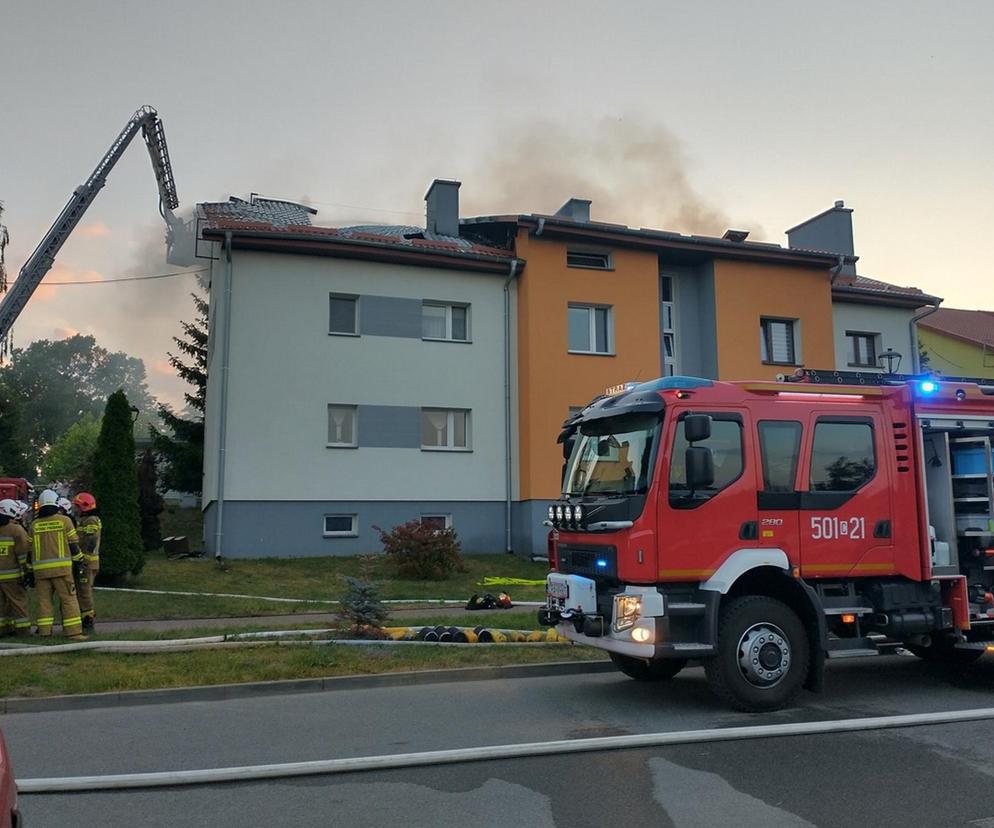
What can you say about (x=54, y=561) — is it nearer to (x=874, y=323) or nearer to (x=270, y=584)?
(x=270, y=584)

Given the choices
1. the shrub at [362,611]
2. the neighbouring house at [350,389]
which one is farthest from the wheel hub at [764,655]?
the neighbouring house at [350,389]

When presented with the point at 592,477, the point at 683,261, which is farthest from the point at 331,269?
the point at 592,477

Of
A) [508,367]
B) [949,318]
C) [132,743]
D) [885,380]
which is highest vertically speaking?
[949,318]

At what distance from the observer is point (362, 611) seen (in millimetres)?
10531

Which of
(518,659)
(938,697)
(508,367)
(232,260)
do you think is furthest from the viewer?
(508,367)

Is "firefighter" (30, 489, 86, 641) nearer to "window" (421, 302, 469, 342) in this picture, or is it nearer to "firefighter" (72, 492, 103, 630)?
"firefighter" (72, 492, 103, 630)

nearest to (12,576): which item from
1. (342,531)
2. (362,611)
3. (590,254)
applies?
(362,611)

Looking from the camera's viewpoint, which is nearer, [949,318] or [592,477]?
[592,477]

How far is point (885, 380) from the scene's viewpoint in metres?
8.47

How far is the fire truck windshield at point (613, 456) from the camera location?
24.5 ft

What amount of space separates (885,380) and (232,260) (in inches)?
635

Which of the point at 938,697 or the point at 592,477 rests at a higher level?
the point at 592,477

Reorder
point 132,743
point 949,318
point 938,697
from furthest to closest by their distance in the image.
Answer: point 949,318, point 938,697, point 132,743

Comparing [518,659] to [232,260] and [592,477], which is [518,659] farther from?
[232,260]
